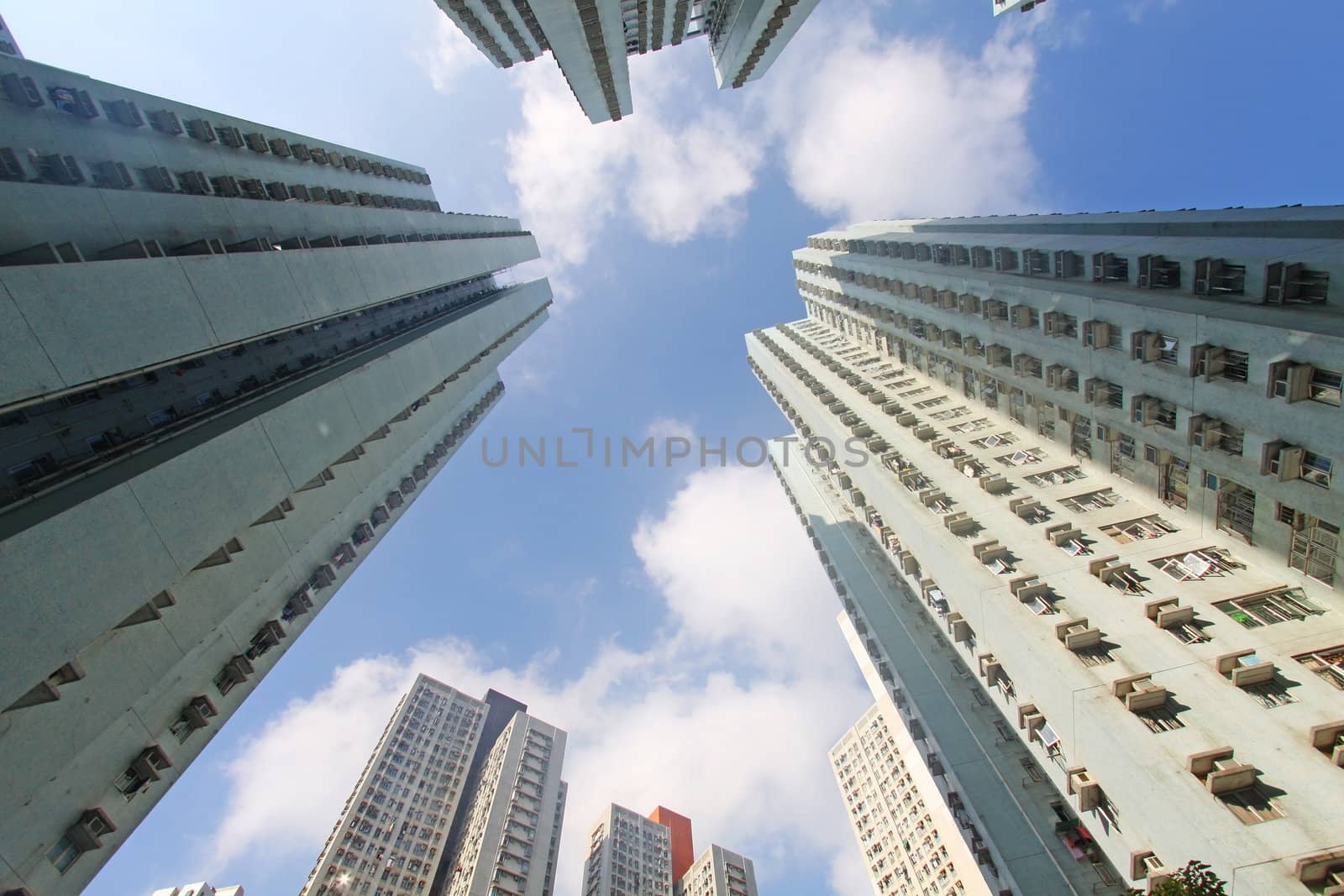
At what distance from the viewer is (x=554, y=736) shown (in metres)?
79.5

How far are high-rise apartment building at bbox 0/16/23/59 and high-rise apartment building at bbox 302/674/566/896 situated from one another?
224ft

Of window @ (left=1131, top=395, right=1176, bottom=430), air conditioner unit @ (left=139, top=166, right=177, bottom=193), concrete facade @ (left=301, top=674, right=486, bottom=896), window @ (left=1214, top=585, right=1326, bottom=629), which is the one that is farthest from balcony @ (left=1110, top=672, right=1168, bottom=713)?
concrete facade @ (left=301, top=674, right=486, bottom=896)

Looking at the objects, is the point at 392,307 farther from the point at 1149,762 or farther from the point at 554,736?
the point at 554,736

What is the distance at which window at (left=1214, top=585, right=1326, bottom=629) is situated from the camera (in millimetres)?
15273

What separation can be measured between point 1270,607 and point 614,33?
51752 mm

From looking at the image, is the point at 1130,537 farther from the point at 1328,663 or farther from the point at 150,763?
the point at 150,763

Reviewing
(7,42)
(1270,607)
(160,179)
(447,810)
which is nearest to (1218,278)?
(1270,607)

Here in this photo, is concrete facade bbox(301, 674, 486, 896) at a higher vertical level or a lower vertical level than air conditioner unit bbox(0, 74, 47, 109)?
lower

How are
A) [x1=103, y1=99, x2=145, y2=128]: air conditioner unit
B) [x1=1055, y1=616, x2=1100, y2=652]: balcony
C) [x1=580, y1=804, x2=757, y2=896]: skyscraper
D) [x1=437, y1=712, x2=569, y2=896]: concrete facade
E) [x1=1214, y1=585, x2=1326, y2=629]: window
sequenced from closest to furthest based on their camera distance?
[x1=1214, y1=585, x2=1326, y2=629]: window < [x1=1055, y1=616, x2=1100, y2=652]: balcony < [x1=103, y1=99, x2=145, y2=128]: air conditioner unit < [x1=437, y1=712, x2=569, y2=896]: concrete facade < [x1=580, y1=804, x2=757, y2=896]: skyscraper

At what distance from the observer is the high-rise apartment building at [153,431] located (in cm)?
1261

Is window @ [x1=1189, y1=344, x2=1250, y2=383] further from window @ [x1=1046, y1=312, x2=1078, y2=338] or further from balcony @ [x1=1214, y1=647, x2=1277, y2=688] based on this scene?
balcony @ [x1=1214, y1=647, x2=1277, y2=688]

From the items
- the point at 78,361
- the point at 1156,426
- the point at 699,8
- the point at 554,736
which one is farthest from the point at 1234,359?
the point at 554,736

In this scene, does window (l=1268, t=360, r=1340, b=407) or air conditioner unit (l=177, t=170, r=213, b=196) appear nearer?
window (l=1268, t=360, r=1340, b=407)

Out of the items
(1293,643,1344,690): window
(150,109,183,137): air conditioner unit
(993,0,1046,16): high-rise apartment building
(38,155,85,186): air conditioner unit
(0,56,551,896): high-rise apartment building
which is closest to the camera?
(0,56,551,896): high-rise apartment building
